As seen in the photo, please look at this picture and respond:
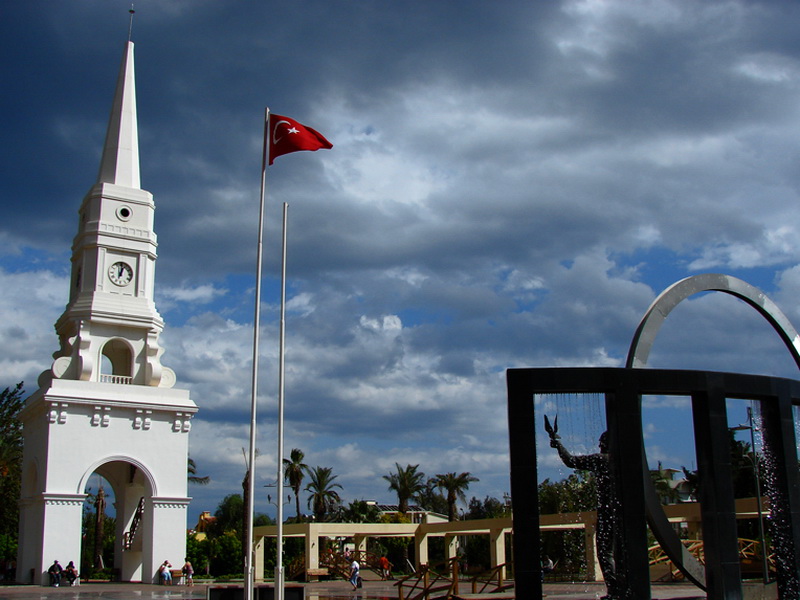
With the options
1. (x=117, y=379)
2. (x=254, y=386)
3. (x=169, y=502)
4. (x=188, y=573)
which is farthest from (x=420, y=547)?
(x=254, y=386)

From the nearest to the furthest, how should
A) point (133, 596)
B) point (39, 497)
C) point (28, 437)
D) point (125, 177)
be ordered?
point (133, 596), point (39, 497), point (28, 437), point (125, 177)

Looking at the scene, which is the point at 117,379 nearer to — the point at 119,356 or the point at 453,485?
the point at 119,356

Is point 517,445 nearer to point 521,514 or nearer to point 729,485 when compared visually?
point 521,514

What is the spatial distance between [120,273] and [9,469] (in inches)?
836

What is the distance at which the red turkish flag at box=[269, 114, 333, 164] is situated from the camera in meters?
23.6

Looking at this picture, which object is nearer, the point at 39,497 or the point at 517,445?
the point at 517,445

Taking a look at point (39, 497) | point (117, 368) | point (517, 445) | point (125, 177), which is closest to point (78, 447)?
point (39, 497)

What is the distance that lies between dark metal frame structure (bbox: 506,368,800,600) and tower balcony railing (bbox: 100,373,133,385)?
26.0m

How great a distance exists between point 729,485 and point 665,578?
23.5 m

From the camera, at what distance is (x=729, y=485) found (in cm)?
1875

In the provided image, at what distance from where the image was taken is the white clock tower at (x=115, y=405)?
36.0 meters

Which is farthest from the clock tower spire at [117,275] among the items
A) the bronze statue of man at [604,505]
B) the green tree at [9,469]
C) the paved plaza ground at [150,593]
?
the bronze statue of man at [604,505]

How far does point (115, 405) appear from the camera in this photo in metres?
37.2

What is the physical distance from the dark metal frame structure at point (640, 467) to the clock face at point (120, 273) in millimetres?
27209
